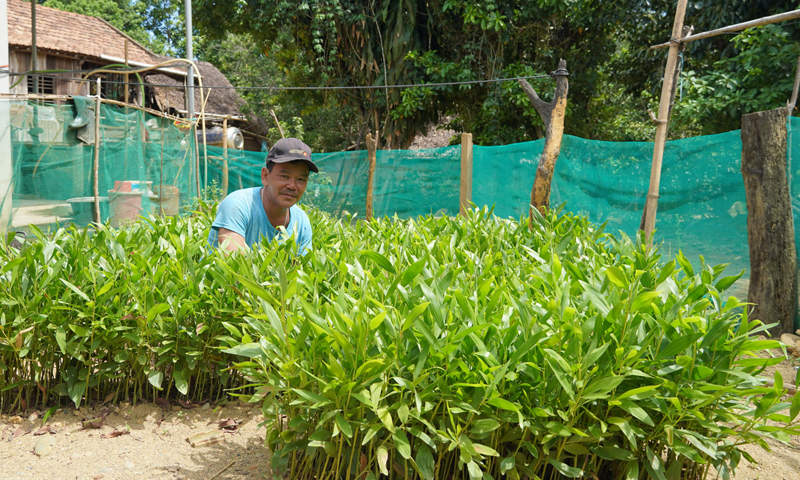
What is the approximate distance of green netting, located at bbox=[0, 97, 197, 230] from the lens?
682cm

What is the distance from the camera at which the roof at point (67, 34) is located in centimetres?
1433

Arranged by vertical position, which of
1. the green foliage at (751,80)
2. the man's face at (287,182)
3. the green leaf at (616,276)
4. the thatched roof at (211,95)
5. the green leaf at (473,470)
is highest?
the thatched roof at (211,95)

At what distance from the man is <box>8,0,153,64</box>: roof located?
41.3ft

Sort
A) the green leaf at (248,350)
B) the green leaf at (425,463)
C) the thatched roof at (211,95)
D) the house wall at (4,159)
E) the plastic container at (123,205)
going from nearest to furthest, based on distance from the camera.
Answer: the green leaf at (425,463) < the green leaf at (248,350) < the house wall at (4,159) < the plastic container at (123,205) < the thatched roof at (211,95)

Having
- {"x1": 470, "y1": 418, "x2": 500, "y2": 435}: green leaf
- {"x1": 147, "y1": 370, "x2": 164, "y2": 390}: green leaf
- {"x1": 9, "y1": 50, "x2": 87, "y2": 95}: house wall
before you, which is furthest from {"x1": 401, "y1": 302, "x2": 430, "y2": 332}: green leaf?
{"x1": 9, "y1": 50, "x2": 87, "y2": 95}: house wall

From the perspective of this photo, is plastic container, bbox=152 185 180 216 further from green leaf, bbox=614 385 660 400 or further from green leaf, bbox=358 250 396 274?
green leaf, bbox=614 385 660 400

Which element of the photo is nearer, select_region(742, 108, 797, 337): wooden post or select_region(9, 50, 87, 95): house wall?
select_region(742, 108, 797, 337): wooden post

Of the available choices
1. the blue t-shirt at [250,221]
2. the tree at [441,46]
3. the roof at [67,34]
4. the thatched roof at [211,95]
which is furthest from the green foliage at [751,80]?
the thatched roof at [211,95]

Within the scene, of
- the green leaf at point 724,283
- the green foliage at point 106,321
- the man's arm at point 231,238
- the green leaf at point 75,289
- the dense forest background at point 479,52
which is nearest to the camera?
the green leaf at point 724,283

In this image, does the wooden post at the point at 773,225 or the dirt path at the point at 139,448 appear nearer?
the dirt path at the point at 139,448

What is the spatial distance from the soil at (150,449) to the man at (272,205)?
89 cm

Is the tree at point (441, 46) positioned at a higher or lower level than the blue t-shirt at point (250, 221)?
higher

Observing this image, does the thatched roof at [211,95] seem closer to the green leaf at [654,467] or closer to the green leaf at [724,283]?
the green leaf at [724,283]

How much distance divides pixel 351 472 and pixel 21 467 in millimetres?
1475
